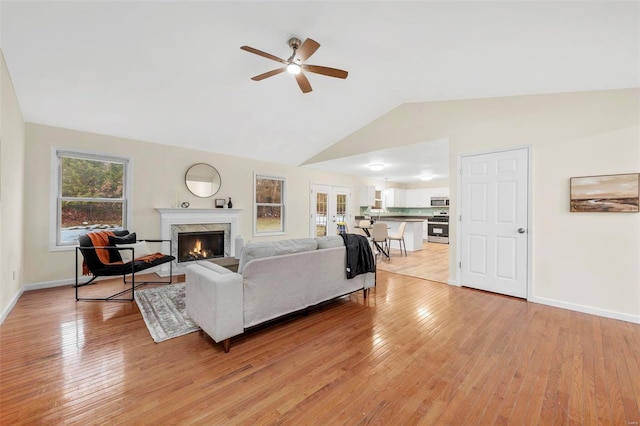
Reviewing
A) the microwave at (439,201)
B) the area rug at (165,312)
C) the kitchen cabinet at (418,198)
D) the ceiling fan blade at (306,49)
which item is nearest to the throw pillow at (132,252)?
the area rug at (165,312)

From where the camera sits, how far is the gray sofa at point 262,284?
7.02 feet

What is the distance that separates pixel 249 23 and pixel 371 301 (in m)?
3.36

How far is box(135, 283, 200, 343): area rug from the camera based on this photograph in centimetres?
248

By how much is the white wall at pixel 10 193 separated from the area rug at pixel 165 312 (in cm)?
121

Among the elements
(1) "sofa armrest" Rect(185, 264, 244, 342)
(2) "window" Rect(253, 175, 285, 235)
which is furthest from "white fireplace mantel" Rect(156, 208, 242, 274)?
(1) "sofa armrest" Rect(185, 264, 244, 342)

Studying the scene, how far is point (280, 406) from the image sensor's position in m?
1.58

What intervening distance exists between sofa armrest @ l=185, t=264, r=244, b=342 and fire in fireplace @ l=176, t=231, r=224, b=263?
2.84 metres

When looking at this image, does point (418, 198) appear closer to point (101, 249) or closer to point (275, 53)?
point (275, 53)

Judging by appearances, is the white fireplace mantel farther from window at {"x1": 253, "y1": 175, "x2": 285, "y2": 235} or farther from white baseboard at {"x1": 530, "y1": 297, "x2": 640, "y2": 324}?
white baseboard at {"x1": 530, "y1": 297, "x2": 640, "y2": 324}

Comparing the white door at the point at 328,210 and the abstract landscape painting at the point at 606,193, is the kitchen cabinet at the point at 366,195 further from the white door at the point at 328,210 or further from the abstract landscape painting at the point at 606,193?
the abstract landscape painting at the point at 606,193

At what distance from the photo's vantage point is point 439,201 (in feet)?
30.8

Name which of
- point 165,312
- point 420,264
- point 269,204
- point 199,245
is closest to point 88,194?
point 199,245

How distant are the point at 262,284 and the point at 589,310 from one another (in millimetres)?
3731

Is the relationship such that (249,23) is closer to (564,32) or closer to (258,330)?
(564,32)
